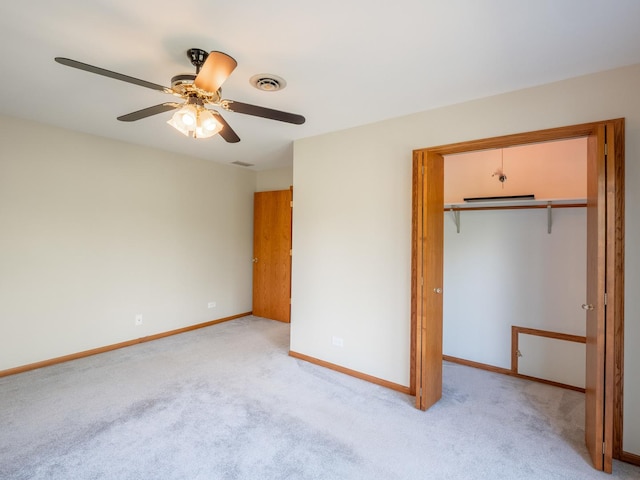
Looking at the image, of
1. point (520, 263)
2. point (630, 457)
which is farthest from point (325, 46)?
point (630, 457)

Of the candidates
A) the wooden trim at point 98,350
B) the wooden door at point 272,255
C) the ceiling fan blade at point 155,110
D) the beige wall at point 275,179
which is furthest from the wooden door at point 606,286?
the wooden trim at point 98,350

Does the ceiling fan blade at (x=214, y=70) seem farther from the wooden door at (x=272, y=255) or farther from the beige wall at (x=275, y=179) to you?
the beige wall at (x=275, y=179)

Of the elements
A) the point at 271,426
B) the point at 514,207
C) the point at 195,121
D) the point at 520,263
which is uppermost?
the point at 195,121

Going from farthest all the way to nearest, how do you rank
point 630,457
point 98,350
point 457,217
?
point 98,350 < point 457,217 < point 630,457

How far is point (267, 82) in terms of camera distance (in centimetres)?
223

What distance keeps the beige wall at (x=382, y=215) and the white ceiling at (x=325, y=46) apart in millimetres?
159

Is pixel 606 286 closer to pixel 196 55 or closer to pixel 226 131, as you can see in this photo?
pixel 226 131

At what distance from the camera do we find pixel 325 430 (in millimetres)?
2252

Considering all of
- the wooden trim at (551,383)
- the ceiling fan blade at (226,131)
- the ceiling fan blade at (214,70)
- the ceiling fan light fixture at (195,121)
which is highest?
the ceiling fan blade at (214,70)

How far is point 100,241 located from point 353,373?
3116mm

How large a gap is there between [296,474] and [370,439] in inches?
22.6

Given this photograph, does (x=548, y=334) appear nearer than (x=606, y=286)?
No

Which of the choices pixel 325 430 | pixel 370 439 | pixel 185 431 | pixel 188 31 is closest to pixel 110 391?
pixel 185 431

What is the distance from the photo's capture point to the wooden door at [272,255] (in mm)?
5043
